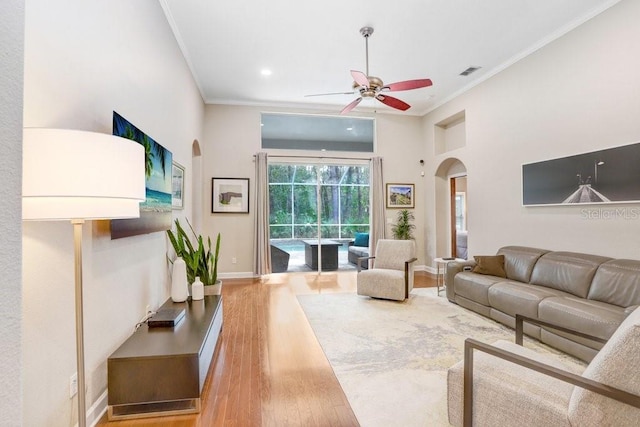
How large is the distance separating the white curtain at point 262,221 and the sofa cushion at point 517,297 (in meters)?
4.07

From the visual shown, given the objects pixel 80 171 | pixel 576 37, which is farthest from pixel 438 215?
pixel 80 171

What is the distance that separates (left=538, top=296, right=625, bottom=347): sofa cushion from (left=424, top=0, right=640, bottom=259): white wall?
0.88 m

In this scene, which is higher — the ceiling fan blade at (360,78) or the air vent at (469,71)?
the air vent at (469,71)

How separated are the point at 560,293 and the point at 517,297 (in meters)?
0.45

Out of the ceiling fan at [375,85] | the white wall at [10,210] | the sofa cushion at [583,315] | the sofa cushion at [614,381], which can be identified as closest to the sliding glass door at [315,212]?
the ceiling fan at [375,85]

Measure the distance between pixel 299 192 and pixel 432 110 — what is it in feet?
11.0

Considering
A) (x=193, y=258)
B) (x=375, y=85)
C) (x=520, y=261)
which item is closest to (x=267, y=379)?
(x=193, y=258)

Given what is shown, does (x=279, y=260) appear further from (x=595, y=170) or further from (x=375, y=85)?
(x=595, y=170)

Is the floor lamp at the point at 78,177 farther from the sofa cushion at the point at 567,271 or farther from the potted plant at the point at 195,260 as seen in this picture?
the sofa cushion at the point at 567,271

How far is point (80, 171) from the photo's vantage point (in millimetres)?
1258

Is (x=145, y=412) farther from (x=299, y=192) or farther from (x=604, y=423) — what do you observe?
(x=299, y=192)

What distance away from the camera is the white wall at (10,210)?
66cm

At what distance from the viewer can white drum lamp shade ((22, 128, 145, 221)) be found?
1198 millimetres

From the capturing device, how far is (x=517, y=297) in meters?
Answer: 3.39
